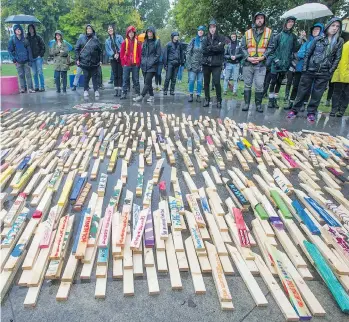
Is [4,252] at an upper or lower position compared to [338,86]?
lower

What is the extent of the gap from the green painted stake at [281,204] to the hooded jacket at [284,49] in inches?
221

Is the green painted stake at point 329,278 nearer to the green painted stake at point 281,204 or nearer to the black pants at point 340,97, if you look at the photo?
the green painted stake at point 281,204

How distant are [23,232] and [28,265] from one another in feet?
1.76

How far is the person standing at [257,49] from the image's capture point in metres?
7.39

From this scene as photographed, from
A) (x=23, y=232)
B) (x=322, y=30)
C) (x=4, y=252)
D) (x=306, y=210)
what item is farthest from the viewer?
(x=322, y=30)

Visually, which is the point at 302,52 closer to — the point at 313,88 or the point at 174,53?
the point at 313,88

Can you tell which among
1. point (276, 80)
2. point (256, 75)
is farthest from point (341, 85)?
point (256, 75)

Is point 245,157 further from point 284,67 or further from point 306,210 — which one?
point 284,67

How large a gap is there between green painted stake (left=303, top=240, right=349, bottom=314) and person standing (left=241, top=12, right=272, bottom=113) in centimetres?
603

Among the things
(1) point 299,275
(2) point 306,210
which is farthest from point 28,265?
(2) point 306,210

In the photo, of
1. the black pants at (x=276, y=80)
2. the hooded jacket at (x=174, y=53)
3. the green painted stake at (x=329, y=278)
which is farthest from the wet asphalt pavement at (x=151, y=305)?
the hooded jacket at (x=174, y=53)

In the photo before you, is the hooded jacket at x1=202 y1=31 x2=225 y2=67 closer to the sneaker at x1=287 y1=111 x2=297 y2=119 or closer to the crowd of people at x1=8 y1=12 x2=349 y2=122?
the crowd of people at x1=8 y1=12 x2=349 y2=122

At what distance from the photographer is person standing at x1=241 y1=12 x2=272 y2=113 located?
7387 millimetres

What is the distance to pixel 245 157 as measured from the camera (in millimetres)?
4902
